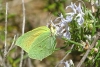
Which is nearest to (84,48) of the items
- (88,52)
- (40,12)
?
(88,52)

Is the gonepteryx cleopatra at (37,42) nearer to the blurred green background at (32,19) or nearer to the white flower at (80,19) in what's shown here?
the white flower at (80,19)

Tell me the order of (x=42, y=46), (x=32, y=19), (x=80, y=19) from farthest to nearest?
(x=32, y=19) < (x=42, y=46) < (x=80, y=19)

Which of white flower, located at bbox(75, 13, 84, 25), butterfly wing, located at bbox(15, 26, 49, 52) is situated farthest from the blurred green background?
white flower, located at bbox(75, 13, 84, 25)

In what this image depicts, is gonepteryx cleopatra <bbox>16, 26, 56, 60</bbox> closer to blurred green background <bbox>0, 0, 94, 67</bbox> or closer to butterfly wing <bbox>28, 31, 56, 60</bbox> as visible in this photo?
butterfly wing <bbox>28, 31, 56, 60</bbox>

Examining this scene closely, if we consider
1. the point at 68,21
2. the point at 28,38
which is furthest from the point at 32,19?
the point at 68,21

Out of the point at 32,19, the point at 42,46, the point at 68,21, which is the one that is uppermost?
the point at 68,21

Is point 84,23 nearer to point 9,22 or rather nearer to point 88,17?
point 88,17

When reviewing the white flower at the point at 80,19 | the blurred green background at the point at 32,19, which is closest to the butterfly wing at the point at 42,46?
the white flower at the point at 80,19

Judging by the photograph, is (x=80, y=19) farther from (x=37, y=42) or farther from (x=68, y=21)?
(x=37, y=42)
